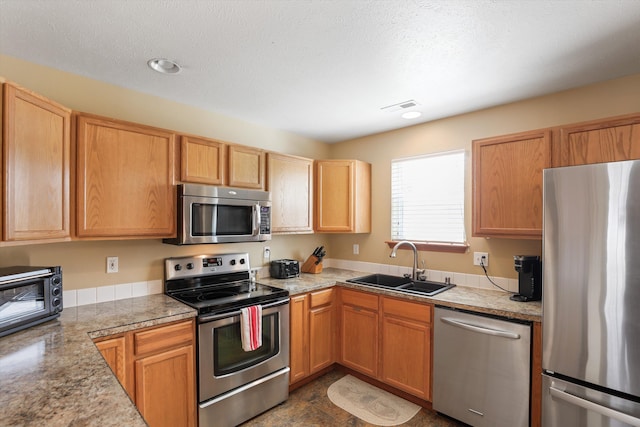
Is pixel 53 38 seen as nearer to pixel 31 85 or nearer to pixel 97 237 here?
pixel 31 85

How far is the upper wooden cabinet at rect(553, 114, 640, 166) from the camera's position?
1.83m

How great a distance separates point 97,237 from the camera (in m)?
1.99

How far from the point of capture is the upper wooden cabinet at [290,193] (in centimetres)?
→ 299

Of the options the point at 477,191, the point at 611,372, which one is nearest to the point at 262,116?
the point at 477,191

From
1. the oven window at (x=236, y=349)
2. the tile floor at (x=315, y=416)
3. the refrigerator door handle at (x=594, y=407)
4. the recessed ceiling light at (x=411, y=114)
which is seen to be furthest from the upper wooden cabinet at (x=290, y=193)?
the refrigerator door handle at (x=594, y=407)

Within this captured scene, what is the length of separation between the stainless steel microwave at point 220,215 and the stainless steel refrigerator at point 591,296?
6.67ft

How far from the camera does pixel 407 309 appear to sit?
2531 mm

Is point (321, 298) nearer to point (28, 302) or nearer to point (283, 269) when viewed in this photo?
point (283, 269)

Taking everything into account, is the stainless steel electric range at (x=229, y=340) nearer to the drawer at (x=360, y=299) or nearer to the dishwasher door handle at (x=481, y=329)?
the drawer at (x=360, y=299)

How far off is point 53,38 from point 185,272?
1696mm

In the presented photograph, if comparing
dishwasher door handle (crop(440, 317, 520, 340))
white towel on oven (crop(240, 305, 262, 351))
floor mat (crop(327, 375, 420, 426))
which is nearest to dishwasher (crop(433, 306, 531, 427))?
dishwasher door handle (crop(440, 317, 520, 340))

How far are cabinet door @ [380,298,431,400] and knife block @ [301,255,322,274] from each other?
97 cm

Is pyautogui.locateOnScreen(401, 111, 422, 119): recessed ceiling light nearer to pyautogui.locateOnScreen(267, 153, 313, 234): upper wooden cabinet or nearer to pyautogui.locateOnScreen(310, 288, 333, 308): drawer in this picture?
pyautogui.locateOnScreen(267, 153, 313, 234): upper wooden cabinet

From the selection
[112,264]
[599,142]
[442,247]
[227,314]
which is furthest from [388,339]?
[112,264]
